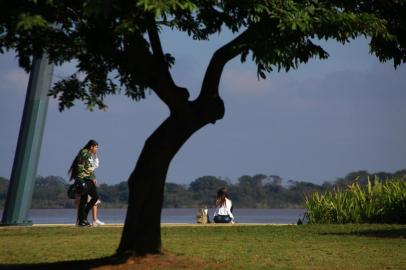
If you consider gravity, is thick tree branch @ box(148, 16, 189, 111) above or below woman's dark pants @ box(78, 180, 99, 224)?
above

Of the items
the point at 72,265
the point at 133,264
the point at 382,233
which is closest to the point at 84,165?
the point at 382,233

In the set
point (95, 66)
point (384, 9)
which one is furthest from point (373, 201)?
point (95, 66)

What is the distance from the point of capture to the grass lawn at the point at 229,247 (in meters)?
12.1

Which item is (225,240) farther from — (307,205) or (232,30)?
(307,205)

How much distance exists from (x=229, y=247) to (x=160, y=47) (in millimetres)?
4045

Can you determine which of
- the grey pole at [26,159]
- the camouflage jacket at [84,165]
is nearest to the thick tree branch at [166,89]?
the camouflage jacket at [84,165]

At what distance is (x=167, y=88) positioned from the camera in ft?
38.8

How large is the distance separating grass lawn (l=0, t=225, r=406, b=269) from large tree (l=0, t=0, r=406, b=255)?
95cm

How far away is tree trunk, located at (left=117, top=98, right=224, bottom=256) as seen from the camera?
38.7 feet

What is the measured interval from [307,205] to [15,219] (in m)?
7.45

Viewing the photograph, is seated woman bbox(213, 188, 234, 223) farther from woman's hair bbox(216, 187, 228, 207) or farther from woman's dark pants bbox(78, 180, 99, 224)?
woman's dark pants bbox(78, 180, 99, 224)

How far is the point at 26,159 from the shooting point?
68.5ft

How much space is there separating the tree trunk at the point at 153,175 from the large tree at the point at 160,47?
0.01m

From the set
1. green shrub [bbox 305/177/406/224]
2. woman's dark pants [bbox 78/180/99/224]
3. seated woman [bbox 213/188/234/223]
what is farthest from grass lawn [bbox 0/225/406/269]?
seated woman [bbox 213/188/234/223]
